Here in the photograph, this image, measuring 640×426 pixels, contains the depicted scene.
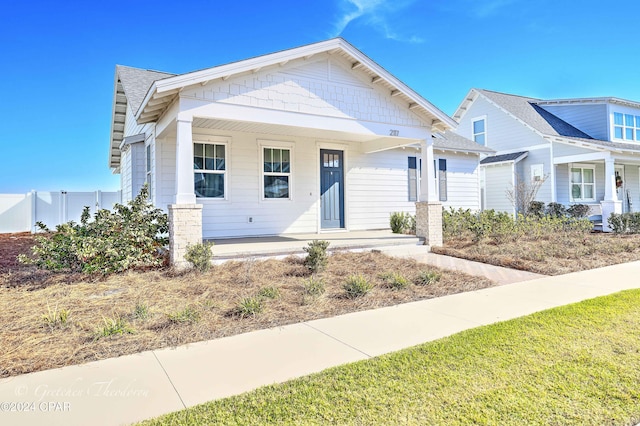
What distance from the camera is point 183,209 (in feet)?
23.9

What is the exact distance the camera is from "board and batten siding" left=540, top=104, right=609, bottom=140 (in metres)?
19.6

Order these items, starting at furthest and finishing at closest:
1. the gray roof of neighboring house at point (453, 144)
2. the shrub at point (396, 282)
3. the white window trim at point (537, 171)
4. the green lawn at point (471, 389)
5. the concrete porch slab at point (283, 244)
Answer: the white window trim at point (537, 171) < the gray roof of neighboring house at point (453, 144) < the concrete porch slab at point (283, 244) < the shrub at point (396, 282) < the green lawn at point (471, 389)

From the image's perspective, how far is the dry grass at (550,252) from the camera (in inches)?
326

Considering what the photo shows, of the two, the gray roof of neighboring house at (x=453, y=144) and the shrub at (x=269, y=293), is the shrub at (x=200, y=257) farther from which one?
the gray roof of neighboring house at (x=453, y=144)

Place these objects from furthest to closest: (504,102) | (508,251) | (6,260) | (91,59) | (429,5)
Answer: (504,102) < (91,59) < (429,5) < (508,251) < (6,260)

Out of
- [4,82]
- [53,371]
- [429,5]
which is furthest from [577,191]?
[4,82]

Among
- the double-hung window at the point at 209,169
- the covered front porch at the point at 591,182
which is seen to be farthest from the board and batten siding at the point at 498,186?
the double-hung window at the point at 209,169

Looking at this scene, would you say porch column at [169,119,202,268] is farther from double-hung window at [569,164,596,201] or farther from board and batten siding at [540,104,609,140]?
board and batten siding at [540,104,609,140]

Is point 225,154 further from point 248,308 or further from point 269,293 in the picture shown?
point 248,308

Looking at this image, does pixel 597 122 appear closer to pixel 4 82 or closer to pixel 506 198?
pixel 506 198

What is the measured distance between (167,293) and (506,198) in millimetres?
18196

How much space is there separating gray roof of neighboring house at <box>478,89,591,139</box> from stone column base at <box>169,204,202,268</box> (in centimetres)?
1813

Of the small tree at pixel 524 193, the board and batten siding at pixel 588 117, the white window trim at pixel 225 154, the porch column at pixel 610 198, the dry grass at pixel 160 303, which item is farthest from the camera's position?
the board and batten siding at pixel 588 117

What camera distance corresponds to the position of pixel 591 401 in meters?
2.67
